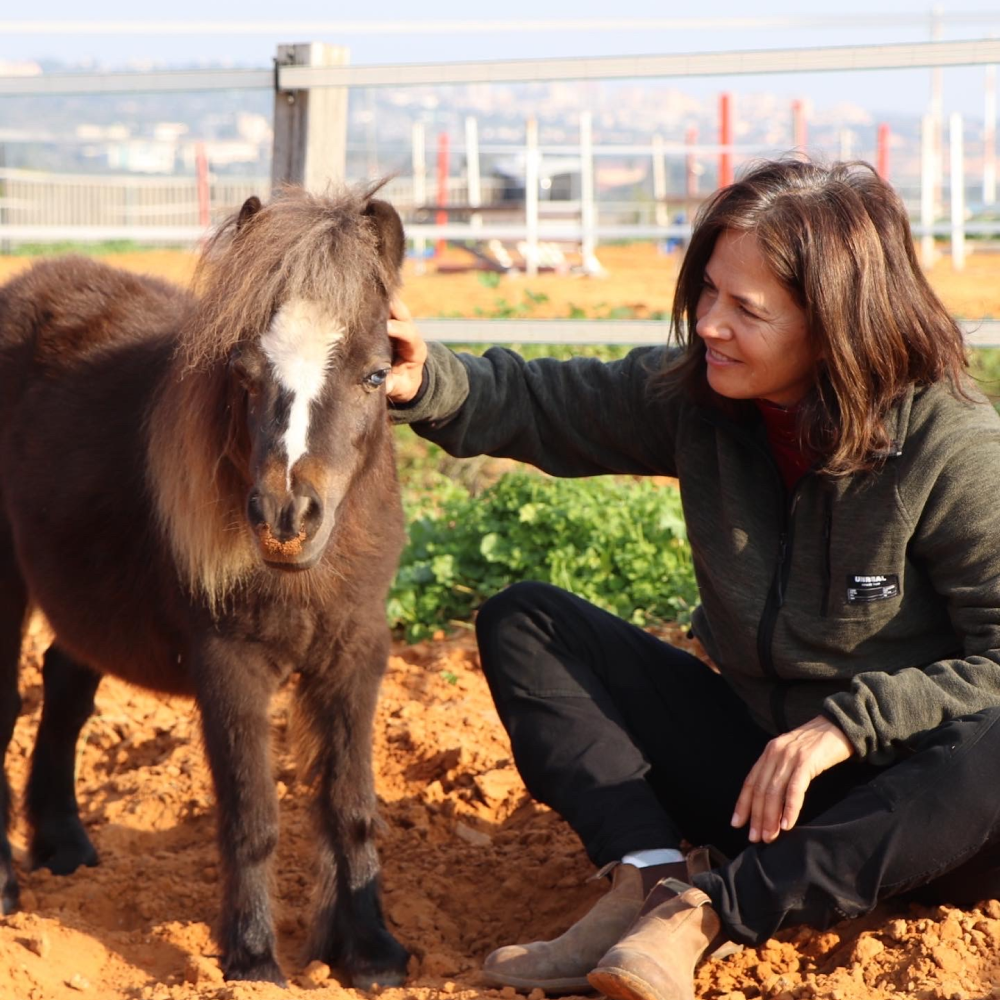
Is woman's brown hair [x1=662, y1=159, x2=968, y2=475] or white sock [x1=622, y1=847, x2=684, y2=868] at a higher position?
woman's brown hair [x1=662, y1=159, x2=968, y2=475]

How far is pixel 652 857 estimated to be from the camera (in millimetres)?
2672

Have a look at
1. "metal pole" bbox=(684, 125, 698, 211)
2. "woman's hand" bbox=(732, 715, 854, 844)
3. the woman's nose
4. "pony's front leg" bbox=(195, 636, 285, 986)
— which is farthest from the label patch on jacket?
"metal pole" bbox=(684, 125, 698, 211)

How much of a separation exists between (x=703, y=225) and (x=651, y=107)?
5877 cm

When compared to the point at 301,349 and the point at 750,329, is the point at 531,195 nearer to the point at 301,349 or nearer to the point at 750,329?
the point at 750,329

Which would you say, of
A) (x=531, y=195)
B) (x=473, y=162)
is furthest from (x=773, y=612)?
(x=473, y=162)

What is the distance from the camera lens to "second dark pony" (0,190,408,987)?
97.4 inches

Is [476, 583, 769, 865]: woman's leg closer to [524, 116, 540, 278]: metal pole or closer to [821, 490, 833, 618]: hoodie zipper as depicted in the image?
[821, 490, 833, 618]: hoodie zipper

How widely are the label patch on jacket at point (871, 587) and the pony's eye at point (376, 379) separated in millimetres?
1038

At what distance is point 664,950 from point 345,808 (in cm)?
98

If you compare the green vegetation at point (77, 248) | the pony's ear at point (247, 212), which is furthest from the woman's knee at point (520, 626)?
the green vegetation at point (77, 248)

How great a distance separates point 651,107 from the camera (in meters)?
58.4

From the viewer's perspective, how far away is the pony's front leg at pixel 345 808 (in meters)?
3.00

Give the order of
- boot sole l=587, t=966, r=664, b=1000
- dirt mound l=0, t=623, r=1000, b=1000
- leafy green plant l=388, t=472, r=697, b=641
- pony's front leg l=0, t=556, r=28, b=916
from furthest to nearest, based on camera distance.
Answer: leafy green plant l=388, t=472, r=697, b=641, pony's front leg l=0, t=556, r=28, b=916, dirt mound l=0, t=623, r=1000, b=1000, boot sole l=587, t=966, r=664, b=1000

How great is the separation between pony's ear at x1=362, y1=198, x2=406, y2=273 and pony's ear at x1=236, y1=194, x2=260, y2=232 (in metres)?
0.22
